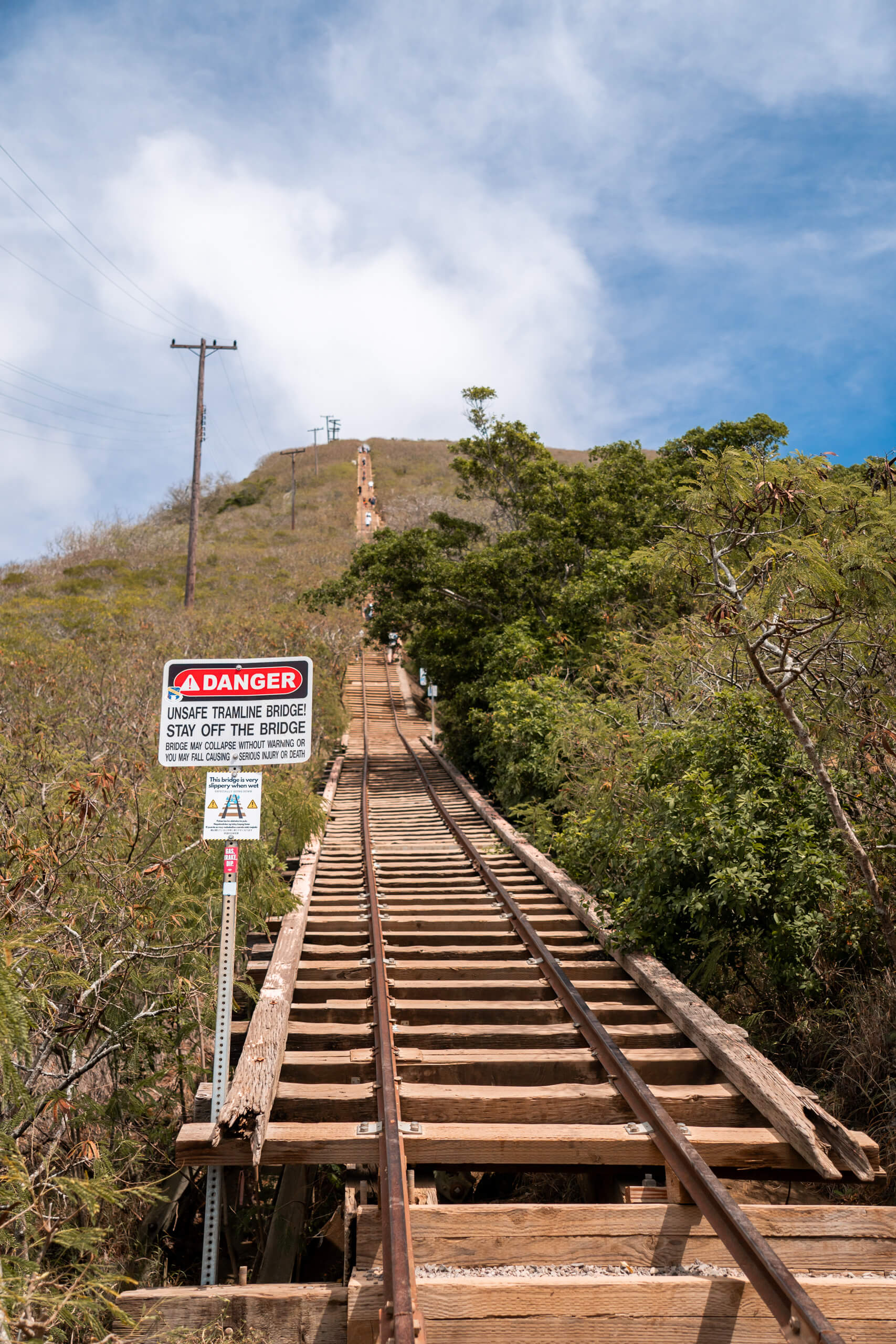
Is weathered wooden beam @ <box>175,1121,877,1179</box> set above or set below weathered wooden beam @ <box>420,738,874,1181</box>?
below

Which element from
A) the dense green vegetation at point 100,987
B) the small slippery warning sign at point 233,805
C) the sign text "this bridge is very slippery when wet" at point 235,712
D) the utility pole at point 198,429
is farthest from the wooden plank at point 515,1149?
the utility pole at point 198,429

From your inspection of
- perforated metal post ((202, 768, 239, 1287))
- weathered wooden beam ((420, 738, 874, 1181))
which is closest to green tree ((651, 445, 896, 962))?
weathered wooden beam ((420, 738, 874, 1181))

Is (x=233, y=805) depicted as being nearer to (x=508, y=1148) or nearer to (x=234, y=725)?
(x=234, y=725)

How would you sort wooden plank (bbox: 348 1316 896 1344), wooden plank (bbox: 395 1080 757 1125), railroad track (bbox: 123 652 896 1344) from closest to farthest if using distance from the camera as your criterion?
wooden plank (bbox: 348 1316 896 1344) < railroad track (bbox: 123 652 896 1344) < wooden plank (bbox: 395 1080 757 1125)

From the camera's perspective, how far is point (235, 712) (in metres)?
5.57

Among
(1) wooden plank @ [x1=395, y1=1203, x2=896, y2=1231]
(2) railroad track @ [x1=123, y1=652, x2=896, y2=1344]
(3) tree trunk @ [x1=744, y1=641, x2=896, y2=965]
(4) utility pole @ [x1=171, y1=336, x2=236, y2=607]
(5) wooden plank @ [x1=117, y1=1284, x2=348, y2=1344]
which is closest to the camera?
(2) railroad track @ [x1=123, y1=652, x2=896, y2=1344]

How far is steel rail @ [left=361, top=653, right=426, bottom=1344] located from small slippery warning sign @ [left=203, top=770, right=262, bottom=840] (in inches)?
62.3

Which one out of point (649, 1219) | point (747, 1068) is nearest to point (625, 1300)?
point (649, 1219)

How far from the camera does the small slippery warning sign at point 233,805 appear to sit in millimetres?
5383

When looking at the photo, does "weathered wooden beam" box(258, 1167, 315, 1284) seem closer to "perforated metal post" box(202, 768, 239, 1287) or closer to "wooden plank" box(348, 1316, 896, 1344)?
"perforated metal post" box(202, 768, 239, 1287)

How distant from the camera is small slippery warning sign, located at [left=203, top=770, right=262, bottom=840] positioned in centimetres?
538

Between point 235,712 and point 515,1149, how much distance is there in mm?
2845

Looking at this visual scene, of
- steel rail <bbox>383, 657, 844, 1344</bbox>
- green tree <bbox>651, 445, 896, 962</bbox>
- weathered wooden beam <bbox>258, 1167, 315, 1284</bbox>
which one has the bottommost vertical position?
weathered wooden beam <bbox>258, 1167, 315, 1284</bbox>

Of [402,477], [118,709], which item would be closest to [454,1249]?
[118,709]
